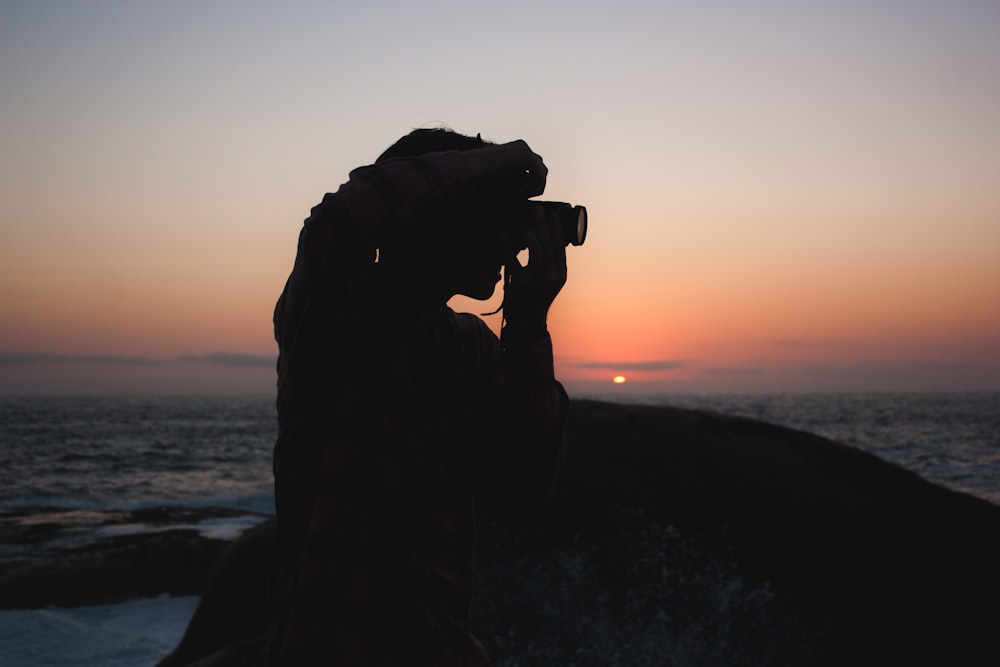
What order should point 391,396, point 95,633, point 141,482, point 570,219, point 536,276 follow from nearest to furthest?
point 391,396, point 536,276, point 570,219, point 95,633, point 141,482

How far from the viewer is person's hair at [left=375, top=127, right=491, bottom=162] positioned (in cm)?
157

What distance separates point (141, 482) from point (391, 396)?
20977mm

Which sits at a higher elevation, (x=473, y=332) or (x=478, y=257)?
(x=478, y=257)

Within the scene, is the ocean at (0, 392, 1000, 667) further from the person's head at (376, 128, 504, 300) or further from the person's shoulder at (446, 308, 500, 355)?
the person's head at (376, 128, 504, 300)

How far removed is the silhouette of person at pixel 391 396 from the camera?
131 centimetres

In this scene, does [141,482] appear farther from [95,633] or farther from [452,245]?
[452,245]

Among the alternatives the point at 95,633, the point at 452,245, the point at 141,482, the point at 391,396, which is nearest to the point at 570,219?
the point at 452,245

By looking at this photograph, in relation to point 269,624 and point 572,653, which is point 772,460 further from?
point 269,624

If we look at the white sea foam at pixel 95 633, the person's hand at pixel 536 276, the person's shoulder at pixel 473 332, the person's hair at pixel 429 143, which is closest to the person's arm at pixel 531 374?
the person's hand at pixel 536 276

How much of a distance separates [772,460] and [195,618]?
165 inches

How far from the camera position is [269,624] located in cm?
137

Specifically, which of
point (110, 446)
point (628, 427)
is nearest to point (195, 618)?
point (628, 427)

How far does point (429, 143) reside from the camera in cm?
159

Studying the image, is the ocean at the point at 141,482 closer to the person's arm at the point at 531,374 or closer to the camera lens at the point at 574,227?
the person's arm at the point at 531,374
